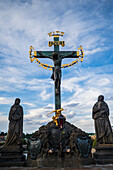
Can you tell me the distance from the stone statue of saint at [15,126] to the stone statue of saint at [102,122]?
3993 millimetres

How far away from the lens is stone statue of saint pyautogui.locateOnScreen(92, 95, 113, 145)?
352 inches

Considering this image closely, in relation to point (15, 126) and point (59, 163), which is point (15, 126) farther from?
point (59, 163)

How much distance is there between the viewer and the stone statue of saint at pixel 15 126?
8844 mm

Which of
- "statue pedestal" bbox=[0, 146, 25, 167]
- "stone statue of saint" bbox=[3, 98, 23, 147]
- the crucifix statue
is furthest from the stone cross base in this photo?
the crucifix statue

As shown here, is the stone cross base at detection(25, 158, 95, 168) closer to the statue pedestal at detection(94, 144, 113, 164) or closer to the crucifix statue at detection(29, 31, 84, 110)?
the statue pedestal at detection(94, 144, 113, 164)

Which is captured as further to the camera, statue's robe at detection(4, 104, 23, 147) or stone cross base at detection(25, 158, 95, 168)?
statue's robe at detection(4, 104, 23, 147)

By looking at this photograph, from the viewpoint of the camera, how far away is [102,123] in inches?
360

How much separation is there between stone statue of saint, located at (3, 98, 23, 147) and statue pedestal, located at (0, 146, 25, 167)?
12.4 inches

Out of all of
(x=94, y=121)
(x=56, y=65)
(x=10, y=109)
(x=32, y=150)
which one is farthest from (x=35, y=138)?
(x=56, y=65)

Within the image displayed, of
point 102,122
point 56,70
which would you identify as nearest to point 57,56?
point 56,70

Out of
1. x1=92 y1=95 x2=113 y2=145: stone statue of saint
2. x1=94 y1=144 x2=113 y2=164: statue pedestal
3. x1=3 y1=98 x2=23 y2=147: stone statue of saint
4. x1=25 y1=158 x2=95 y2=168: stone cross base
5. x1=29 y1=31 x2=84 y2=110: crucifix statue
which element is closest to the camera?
x1=25 y1=158 x2=95 y2=168: stone cross base

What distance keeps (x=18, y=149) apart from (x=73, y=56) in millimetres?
7122

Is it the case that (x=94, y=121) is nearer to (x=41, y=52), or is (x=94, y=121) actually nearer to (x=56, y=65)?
(x=56, y=65)

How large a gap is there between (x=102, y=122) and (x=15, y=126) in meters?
4.57
